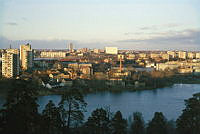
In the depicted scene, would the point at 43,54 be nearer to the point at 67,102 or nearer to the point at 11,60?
the point at 11,60

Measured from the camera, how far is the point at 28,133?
1.55 metres

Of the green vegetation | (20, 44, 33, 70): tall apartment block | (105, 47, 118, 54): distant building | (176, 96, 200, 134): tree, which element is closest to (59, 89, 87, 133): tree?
the green vegetation

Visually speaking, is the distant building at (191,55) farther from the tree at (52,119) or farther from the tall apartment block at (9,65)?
the tree at (52,119)

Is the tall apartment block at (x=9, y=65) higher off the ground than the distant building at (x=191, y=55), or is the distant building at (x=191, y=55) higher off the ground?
the distant building at (x=191, y=55)

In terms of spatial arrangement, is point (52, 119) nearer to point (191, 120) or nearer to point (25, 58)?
point (191, 120)

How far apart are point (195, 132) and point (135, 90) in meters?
5.07

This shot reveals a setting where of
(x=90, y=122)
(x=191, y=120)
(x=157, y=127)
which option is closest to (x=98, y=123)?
(x=90, y=122)

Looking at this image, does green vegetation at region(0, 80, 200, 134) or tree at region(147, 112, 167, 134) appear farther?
tree at region(147, 112, 167, 134)

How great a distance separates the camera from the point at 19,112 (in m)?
1.51

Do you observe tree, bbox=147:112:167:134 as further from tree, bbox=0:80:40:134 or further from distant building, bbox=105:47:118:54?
distant building, bbox=105:47:118:54

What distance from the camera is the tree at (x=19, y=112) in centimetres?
149

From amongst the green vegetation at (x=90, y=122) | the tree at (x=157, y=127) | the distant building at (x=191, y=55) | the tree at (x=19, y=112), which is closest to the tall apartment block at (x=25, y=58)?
the green vegetation at (x=90, y=122)

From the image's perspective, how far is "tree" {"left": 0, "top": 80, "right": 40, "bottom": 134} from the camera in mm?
1493

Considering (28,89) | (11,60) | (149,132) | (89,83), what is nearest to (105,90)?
(89,83)
